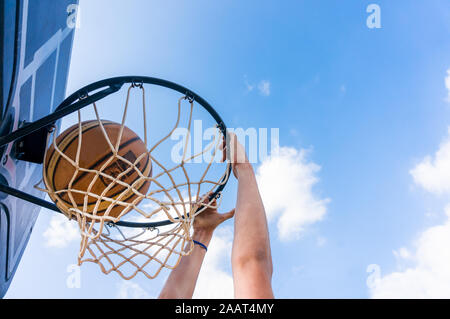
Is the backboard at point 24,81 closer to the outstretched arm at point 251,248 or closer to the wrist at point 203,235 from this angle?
the wrist at point 203,235

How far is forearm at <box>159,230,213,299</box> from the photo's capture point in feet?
6.07

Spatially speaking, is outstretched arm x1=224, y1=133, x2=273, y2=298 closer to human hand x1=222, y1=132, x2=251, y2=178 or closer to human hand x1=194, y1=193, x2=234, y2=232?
human hand x1=222, y1=132, x2=251, y2=178

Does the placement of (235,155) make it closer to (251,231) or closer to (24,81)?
(251,231)

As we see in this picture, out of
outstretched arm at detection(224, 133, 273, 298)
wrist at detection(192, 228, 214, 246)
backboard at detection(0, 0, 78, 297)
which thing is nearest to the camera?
outstretched arm at detection(224, 133, 273, 298)

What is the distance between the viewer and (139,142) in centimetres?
197

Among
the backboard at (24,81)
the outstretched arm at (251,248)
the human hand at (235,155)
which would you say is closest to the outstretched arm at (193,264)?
the human hand at (235,155)

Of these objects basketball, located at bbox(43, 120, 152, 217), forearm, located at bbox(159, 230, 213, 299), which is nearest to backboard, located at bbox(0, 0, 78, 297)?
basketball, located at bbox(43, 120, 152, 217)

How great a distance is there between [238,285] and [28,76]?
6.10 ft

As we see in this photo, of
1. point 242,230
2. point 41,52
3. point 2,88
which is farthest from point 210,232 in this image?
point 41,52

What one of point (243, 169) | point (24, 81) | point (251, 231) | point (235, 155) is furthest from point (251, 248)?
point (24, 81)

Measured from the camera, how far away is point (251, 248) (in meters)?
1.20

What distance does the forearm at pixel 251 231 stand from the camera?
1.18 metres

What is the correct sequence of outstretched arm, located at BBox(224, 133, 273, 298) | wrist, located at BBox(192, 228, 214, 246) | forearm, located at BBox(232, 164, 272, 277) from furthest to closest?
wrist, located at BBox(192, 228, 214, 246) → forearm, located at BBox(232, 164, 272, 277) → outstretched arm, located at BBox(224, 133, 273, 298)
